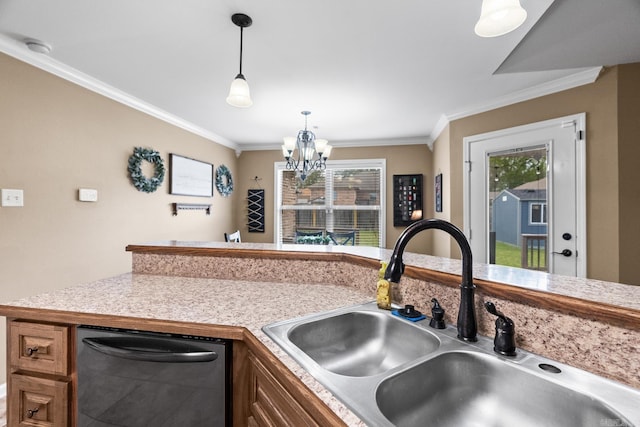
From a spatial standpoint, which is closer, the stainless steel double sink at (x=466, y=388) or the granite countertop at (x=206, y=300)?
the stainless steel double sink at (x=466, y=388)

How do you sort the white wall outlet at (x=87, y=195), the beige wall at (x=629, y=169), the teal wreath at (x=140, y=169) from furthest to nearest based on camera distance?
the teal wreath at (x=140, y=169)
the white wall outlet at (x=87, y=195)
the beige wall at (x=629, y=169)

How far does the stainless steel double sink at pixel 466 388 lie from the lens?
61cm

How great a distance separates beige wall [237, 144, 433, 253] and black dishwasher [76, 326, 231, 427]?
13.3 ft

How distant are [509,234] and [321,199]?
9.38 ft

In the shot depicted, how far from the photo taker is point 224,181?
4820 millimetres

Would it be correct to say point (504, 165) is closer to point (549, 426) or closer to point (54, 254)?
point (549, 426)

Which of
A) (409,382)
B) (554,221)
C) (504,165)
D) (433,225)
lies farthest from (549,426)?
(504,165)

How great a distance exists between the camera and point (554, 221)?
8.72 feet

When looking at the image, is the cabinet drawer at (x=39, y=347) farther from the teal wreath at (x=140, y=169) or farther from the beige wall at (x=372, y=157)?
the beige wall at (x=372, y=157)

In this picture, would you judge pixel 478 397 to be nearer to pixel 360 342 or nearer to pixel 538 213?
pixel 360 342

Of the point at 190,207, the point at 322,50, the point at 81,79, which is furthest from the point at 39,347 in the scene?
the point at 190,207

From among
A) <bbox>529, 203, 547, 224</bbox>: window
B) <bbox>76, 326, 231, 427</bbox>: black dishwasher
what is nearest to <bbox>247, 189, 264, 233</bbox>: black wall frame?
<bbox>529, 203, 547, 224</bbox>: window

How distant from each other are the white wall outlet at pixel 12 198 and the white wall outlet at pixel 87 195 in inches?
16.3

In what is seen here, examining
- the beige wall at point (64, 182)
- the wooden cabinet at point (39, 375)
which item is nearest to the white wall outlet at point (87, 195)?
the beige wall at point (64, 182)
